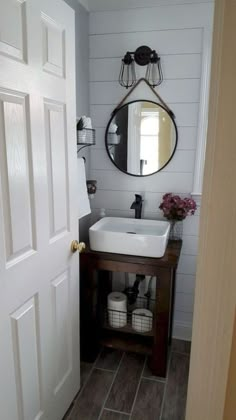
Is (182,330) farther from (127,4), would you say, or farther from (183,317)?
(127,4)

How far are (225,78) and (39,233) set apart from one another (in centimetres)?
102

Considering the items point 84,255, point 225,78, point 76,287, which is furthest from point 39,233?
point 225,78

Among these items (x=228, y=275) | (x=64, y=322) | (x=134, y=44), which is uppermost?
(x=134, y=44)

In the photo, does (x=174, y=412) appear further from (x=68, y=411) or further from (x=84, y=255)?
(x=84, y=255)

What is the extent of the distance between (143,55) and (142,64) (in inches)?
2.1

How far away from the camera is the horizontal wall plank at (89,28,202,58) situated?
1.96 metres

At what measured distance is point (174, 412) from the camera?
1750 mm

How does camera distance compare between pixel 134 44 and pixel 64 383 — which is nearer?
pixel 64 383

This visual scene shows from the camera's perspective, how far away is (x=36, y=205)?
4.19 ft

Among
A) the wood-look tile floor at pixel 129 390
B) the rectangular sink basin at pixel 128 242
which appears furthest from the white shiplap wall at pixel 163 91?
the wood-look tile floor at pixel 129 390

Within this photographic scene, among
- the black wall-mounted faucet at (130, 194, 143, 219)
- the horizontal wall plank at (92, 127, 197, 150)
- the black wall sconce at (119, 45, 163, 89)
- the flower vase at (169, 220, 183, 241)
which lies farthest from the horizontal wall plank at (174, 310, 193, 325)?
the black wall sconce at (119, 45, 163, 89)

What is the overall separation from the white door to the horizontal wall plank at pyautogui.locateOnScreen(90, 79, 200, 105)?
689 millimetres

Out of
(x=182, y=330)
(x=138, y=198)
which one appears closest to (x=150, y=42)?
(x=138, y=198)

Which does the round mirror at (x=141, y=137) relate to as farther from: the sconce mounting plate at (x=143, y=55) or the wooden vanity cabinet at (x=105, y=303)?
the wooden vanity cabinet at (x=105, y=303)
